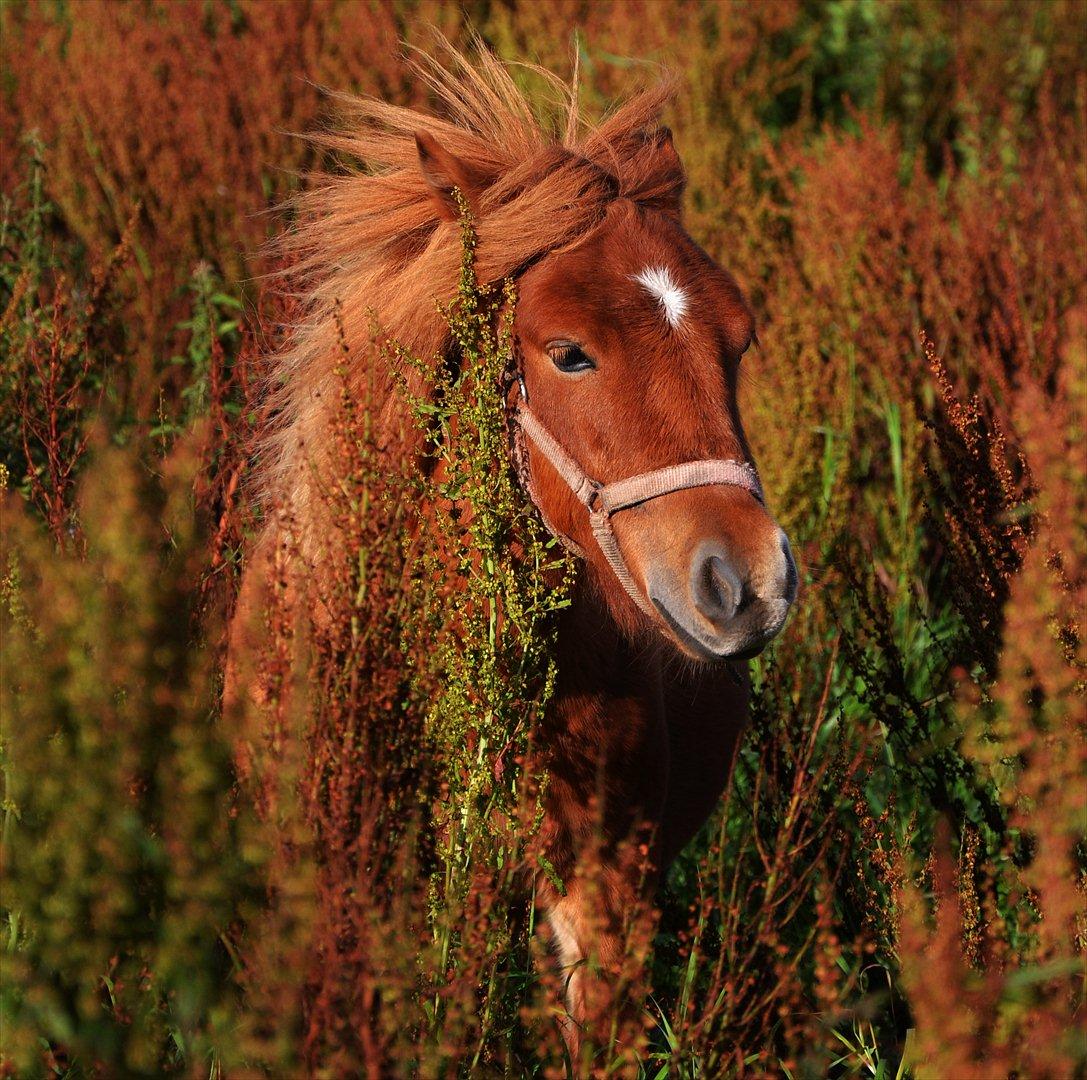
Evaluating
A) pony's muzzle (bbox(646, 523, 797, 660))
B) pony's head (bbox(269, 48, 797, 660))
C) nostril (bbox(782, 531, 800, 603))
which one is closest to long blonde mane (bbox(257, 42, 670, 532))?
pony's head (bbox(269, 48, 797, 660))

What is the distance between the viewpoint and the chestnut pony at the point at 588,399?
210 centimetres

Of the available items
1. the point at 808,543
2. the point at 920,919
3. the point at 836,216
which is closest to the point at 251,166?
the point at 836,216

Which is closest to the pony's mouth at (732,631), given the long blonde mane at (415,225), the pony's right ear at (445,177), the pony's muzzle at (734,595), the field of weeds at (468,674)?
the pony's muzzle at (734,595)

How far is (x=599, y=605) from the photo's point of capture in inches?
95.3

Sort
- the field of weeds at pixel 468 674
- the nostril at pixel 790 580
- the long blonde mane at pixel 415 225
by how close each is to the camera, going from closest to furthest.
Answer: the field of weeds at pixel 468 674, the nostril at pixel 790 580, the long blonde mane at pixel 415 225

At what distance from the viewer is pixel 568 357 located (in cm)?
224

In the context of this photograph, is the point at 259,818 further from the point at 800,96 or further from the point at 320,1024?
the point at 800,96

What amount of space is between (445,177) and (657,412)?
0.65m

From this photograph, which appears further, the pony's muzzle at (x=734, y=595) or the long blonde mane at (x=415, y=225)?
the long blonde mane at (x=415, y=225)

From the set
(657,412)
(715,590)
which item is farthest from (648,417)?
(715,590)

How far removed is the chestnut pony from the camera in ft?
6.89

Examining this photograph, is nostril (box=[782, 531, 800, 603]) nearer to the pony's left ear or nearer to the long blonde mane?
the long blonde mane

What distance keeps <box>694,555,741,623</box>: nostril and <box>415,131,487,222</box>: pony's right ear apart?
870 mm

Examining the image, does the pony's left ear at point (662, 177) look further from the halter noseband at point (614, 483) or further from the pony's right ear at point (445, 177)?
the halter noseband at point (614, 483)
